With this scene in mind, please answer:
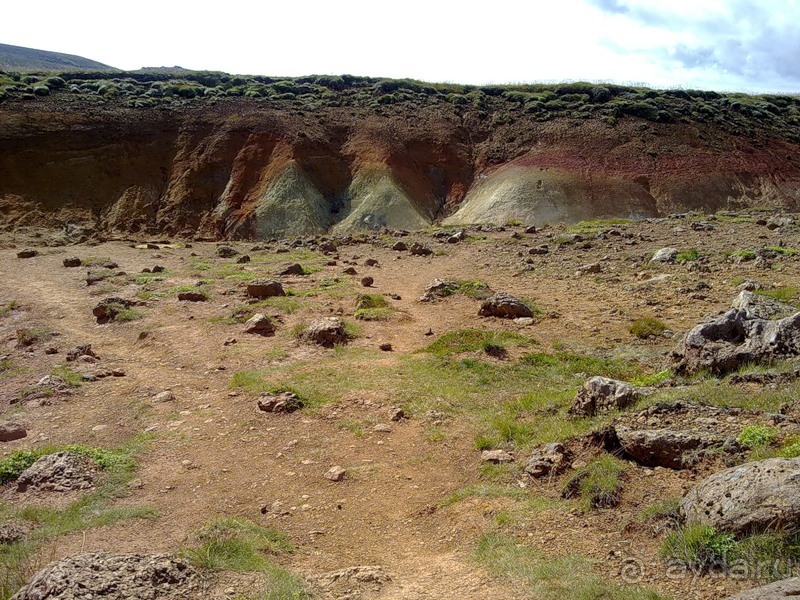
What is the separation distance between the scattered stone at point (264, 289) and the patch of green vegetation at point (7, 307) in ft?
23.9

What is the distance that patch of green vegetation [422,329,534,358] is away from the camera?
1185 centimetres

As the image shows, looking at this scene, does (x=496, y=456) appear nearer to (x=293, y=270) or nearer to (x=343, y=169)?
(x=293, y=270)

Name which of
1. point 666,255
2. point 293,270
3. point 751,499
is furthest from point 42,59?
point 751,499

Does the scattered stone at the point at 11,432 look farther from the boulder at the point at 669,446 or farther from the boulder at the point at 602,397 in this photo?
the boulder at the point at 669,446

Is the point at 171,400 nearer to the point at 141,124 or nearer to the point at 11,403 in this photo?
the point at 11,403

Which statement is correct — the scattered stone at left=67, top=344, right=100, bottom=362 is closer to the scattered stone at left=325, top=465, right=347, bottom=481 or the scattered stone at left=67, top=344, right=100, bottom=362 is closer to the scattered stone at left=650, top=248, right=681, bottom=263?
the scattered stone at left=325, top=465, right=347, bottom=481

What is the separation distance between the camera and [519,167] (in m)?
45.0

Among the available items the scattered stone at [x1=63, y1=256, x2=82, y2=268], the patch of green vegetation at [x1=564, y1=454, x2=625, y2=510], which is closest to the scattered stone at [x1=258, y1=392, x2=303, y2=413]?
the patch of green vegetation at [x1=564, y1=454, x2=625, y2=510]

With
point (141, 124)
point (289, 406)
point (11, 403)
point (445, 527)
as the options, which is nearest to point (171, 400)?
point (289, 406)

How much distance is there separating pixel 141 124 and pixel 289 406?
44689mm

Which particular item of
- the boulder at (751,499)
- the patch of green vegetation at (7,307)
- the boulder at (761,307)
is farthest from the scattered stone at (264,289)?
the boulder at (751,499)

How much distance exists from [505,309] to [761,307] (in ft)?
21.6

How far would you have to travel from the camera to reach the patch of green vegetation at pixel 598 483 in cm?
549

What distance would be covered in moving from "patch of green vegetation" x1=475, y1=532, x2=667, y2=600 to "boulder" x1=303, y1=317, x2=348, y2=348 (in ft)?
26.4
